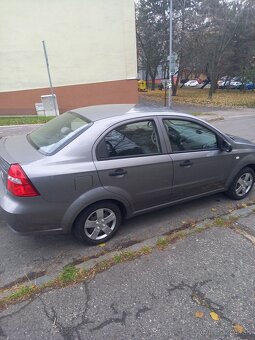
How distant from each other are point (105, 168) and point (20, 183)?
836 mm

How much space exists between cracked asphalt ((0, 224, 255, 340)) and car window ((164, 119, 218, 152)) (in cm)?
130

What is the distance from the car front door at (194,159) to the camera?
3.23 metres

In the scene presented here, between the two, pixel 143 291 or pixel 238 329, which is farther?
pixel 143 291

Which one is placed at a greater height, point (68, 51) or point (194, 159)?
point (68, 51)

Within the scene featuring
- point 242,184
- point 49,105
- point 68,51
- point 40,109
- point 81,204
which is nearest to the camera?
point 81,204

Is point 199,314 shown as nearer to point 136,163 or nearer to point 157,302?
point 157,302

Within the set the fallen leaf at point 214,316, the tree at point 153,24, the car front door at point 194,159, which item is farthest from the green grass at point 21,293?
the tree at point 153,24

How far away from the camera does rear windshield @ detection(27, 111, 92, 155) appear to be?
2742 millimetres

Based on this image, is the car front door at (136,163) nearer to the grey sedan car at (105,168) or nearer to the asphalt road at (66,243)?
the grey sedan car at (105,168)

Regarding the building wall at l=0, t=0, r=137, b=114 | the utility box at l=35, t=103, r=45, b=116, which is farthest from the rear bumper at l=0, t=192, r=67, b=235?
the building wall at l=0, t=0, r=137, b=114

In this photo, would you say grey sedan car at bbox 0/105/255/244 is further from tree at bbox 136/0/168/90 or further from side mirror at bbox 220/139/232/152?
tree at bbox 136/0/168/90

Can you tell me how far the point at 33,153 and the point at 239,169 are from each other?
285cm

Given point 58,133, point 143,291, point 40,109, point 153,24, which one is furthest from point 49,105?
point 153,24

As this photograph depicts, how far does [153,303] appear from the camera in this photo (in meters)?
2.20
